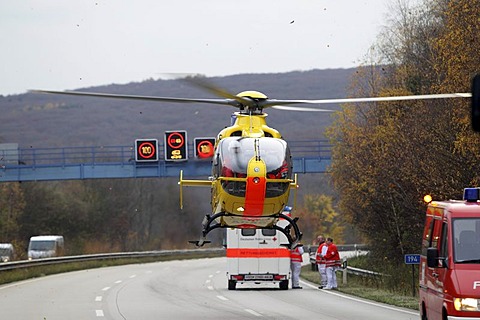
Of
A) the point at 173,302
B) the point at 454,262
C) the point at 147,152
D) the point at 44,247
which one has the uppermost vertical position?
the point at 147,152

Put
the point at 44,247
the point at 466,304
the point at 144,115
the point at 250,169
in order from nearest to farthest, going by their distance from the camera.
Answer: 1. the point at 466,304
2. the point at 250,169
3. the point at 44,247
4. the point at 144,115

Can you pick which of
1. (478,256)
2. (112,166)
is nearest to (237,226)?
(478,256)

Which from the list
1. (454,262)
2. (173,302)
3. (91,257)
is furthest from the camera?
(91,257)

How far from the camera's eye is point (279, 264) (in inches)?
1302

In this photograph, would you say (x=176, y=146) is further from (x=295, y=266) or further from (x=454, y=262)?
(x=454, y=262)

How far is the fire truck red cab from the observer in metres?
15.3

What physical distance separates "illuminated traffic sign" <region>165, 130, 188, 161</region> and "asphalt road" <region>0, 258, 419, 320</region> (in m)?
16.7

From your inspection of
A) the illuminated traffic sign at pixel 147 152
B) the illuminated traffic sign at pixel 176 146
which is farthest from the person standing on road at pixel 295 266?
the illuminated traffic sign at pixel 147 152

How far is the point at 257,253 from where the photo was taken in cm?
3306

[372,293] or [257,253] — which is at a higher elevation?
[257,253]

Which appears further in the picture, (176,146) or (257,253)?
(176,146)

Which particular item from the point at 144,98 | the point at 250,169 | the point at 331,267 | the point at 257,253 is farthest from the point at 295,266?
the point at 144,98

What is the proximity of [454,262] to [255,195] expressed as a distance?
250 inches

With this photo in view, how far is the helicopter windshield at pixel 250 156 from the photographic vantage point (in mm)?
Answer: 21547
